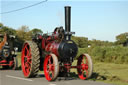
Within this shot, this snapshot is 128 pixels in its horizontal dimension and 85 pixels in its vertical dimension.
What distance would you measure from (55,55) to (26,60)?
2753 mm

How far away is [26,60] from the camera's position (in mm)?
11125

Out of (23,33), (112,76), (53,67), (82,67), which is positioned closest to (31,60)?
(53,67)

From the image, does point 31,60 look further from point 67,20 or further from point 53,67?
point 67,20

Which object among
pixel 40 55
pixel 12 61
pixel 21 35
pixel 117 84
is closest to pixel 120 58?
pixel 12 61

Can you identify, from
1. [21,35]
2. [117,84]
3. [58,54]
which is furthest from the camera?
[21,35]

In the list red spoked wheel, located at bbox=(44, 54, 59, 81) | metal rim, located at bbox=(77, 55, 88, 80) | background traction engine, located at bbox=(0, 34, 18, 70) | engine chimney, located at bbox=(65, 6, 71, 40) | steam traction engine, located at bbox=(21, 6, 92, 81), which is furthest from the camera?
background traction engine, located at bbox=(0, 34, 18, 70)

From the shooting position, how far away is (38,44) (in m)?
11.1

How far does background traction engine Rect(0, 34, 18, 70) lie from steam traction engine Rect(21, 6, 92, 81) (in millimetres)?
4613

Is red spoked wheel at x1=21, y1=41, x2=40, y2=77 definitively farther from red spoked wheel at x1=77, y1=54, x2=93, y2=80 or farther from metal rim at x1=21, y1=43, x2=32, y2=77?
red spoked wheel at x1=77, y1=54, x2=93, y2=80

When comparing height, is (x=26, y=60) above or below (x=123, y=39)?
below

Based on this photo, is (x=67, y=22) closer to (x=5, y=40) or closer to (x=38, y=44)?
(x=38, y=44)

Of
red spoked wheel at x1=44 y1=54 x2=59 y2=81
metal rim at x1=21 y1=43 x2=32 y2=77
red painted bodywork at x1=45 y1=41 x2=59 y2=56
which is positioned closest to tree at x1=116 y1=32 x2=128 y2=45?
metal rim at x1=21 y1=43 x2=32 y2=77

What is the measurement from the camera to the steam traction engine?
910 centimetres

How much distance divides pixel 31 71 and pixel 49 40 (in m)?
1.80
